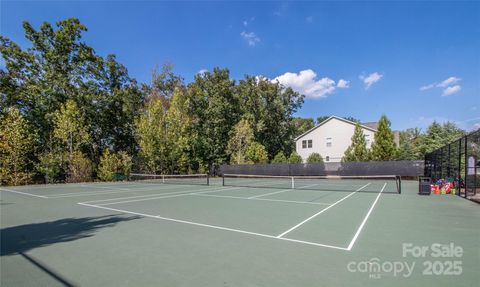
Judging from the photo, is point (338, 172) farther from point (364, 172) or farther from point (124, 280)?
point (124, 280)

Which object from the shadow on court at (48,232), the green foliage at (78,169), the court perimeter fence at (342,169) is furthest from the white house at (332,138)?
the shadow on court at (48,232)

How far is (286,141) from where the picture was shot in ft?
136

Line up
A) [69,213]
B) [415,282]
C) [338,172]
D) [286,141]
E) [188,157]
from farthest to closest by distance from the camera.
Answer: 1. [286,141]
2. [188,157]
3. [338,172]
4. [69,213]
5. [415,282]

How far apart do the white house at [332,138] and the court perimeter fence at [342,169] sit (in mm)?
9263

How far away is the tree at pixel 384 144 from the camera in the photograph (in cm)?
2684

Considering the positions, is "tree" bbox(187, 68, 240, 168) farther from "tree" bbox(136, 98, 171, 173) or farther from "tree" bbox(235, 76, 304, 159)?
"tree" bbox(136, 98, 171, 173)

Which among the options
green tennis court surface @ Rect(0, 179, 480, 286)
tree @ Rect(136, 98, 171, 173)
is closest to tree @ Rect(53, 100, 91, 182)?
tree @ Rect(136, 98, 171, 173)

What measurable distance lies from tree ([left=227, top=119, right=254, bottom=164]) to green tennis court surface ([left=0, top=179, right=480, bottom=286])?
2360 cm

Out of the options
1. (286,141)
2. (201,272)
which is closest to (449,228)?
(201,272)

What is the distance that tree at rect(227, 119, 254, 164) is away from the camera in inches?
1242

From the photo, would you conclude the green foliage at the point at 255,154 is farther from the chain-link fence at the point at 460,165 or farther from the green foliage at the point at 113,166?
the chain-link fence at the point at 460,165

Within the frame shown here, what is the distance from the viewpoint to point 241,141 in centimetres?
3178

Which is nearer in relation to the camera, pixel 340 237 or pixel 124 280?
pixel 124 280

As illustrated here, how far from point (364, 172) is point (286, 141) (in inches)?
735
